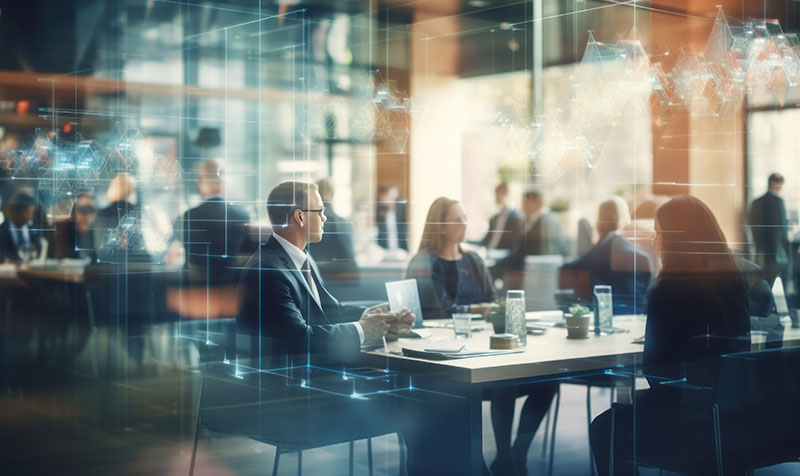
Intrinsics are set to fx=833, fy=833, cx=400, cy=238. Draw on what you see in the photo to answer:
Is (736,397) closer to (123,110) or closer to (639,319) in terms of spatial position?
(639,319)

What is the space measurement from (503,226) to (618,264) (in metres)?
2.45

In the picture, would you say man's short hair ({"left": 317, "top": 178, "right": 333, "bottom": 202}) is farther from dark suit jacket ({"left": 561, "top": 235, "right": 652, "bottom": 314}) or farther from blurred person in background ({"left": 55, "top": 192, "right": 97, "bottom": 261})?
dark suit jacket ({"left": 561, "top": 235, "right": 652, "bottom": 314})

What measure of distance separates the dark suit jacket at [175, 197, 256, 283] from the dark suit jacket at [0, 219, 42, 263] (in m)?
0.68

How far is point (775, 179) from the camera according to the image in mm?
3586

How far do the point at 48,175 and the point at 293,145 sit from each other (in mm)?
931

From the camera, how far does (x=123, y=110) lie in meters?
4.05

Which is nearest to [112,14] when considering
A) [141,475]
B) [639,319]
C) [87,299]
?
[87,299]

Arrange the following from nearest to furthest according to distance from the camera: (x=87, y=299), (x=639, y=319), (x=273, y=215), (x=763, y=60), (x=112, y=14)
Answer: (x=273, y=215)
(x=763, y=60)
(x=639, y=319)
(x=87, y=299)
(x=112, y=14)

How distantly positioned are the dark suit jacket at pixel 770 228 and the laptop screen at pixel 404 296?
1.45 meters

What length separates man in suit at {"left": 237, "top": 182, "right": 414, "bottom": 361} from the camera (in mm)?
3010

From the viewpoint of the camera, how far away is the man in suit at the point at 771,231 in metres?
3.51

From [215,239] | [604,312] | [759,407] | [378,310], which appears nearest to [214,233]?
[215,239]

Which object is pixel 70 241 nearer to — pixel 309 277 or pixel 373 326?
pixel 309 277

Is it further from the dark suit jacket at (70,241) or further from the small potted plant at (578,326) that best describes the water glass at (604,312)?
the dark suit jacket at (70,241)
